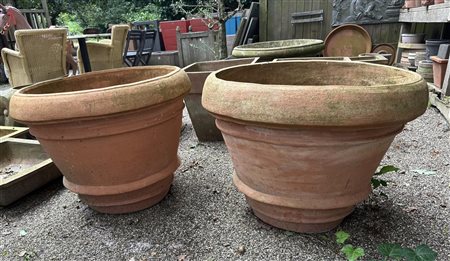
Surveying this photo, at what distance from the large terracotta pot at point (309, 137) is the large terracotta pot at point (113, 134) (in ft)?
0.88

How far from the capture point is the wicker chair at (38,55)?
9.81 feet

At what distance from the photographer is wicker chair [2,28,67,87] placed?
2990 millimetres

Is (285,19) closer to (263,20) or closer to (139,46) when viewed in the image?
(263,20)

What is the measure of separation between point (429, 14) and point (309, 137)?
2.93m

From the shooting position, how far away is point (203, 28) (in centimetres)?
852

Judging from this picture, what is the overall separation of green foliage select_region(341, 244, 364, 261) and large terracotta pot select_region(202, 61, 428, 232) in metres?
0.14

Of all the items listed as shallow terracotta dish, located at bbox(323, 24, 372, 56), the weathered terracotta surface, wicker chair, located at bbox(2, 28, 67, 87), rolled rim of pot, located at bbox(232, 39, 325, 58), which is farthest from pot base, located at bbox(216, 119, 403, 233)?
shallow terracotta dish, located at bbox(323, 24, 372, 56)

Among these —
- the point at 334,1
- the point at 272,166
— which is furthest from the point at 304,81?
the point at 334,1

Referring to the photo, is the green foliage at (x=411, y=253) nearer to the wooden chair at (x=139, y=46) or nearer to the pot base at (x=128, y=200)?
the pot base at (x=128, y=200)

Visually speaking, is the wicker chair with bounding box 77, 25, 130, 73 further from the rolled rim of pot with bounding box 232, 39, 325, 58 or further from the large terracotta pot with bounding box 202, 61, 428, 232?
the large terracotta pot with bounding box 202, 61, 428, 232

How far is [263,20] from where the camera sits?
209 inches

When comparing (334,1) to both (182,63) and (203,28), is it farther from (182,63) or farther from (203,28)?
(203,28)

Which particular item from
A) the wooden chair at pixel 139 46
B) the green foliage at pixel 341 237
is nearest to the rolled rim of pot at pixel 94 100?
the green foliage at pixel 341 237

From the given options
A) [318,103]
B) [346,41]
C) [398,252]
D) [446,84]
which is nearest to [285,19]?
[346,41]
